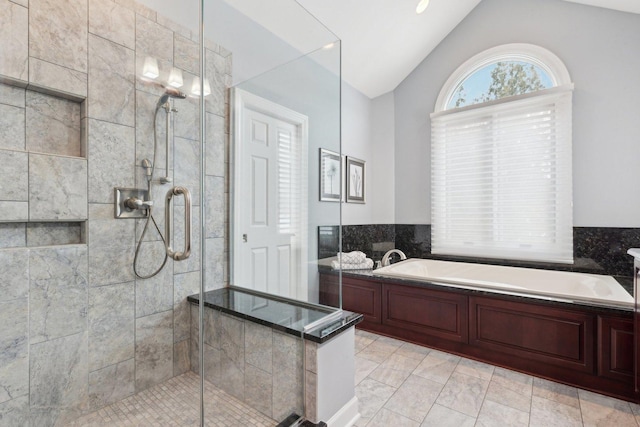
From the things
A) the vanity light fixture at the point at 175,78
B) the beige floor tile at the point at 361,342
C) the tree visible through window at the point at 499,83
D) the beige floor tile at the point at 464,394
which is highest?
the tree visible through window at the point at 499,83

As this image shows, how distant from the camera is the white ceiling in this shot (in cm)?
192

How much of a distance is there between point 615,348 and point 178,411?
2533 millimetres

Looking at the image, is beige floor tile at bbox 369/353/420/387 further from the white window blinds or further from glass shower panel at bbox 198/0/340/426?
the white window blinds

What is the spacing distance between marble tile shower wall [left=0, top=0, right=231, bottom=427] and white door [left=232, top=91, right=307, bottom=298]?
0.13m

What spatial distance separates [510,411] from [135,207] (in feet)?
7.78

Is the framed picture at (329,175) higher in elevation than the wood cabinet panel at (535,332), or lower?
higher

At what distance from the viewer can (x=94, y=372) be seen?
4.89 feet

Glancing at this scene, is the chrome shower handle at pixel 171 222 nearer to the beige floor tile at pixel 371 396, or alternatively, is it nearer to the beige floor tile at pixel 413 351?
the beige floor tile at pixel 371 396

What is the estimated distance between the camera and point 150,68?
162 centimetres

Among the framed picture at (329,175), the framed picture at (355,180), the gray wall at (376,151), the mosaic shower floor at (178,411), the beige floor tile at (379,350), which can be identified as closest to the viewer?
the mosaic shower floor at (178,411)

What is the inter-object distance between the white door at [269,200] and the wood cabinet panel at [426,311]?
1.19m

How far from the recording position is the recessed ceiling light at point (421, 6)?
294 centimetres

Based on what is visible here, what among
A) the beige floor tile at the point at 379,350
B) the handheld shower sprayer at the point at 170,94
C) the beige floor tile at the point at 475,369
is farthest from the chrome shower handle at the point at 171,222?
the beige floor tile at the point at 475,369

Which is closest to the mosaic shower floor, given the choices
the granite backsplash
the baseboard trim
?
the baseboard trim
